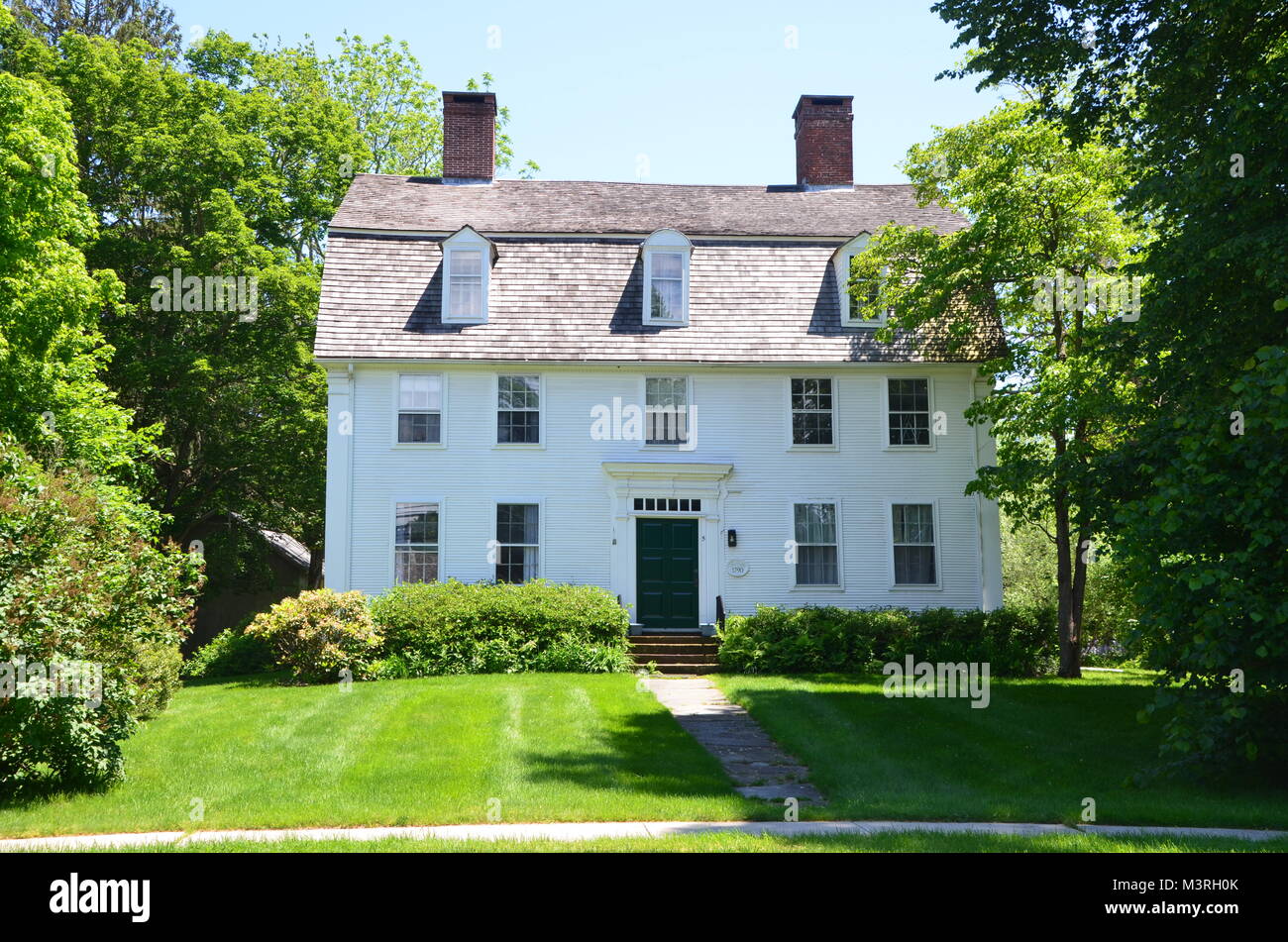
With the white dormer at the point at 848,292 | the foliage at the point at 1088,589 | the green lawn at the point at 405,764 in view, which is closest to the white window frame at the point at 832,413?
the white dormer at the point at 848,292

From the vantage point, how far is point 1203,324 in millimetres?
11578

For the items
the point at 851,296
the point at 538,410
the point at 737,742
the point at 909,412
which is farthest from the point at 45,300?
the point at 909,412

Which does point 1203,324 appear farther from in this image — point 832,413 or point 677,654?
point 677,654

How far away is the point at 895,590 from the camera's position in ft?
69.9

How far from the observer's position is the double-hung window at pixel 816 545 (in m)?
21.4

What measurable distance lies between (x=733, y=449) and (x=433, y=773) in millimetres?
12536

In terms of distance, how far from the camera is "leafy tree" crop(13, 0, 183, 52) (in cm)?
2947

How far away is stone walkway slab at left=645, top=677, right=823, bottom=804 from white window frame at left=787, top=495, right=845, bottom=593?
15.1 feet

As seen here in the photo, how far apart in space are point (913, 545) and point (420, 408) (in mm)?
10414

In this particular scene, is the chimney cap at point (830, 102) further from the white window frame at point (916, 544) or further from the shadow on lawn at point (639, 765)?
the shadow on lawn at point (639, 765)

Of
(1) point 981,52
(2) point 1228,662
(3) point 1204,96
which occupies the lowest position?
(2) point 1228,662

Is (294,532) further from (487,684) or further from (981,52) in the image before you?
(981,52)

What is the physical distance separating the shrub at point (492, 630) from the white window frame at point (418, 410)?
10.9ft
